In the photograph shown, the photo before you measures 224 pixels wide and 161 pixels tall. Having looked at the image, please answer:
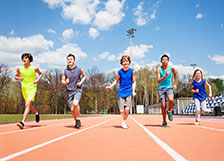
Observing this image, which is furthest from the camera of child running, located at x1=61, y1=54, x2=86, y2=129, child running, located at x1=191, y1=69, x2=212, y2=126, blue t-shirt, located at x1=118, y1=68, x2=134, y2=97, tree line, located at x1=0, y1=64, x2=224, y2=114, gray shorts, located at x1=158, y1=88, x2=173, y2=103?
tree line, located at x1=0, y1=64, x2=224, y2=114

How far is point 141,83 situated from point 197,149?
6121 centimetres

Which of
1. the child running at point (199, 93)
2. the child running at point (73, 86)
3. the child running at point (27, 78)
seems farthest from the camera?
the child running at point (199, 93)

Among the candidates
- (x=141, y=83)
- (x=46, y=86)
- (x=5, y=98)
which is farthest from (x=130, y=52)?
(x=5, y=98)

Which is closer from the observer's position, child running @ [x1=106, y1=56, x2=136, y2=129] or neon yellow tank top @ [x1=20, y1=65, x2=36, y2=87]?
child running @ [x1=106, y1=56, x2=136, y2=129]

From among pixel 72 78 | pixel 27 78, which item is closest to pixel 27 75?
pixel 27 78

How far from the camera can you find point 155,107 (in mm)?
53781

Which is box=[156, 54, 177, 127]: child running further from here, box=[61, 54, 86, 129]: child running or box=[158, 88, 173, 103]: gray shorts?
box=[61, 54, 86, 129]: child running

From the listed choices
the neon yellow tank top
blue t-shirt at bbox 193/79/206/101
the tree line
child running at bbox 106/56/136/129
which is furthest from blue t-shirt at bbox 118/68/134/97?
the tree line

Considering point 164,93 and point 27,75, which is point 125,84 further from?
point 27,75

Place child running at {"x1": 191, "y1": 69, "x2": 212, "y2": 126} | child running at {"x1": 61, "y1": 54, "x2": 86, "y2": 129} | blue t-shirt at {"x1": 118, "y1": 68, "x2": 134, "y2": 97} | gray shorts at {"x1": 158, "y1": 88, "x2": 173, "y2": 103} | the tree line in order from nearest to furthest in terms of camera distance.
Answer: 1. blue t-shirt at {"x1": 118, "y1": 68, "x2": 134, "y2": 97}
2. child running at {"x1": 61, "y1": 54, "x2": 86, "y2": 129}
3. gray shorts at {"x1": 158, "y1": 88, "x2": 173, "y2": 103}
4. child running at {"x1": 191, "y1": 69, "x2": 212, "y2": 126}
5. the tree line

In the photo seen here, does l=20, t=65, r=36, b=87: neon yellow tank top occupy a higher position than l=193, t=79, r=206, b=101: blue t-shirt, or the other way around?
l=20, t=65, r=36, b=87: neon yellow tank top

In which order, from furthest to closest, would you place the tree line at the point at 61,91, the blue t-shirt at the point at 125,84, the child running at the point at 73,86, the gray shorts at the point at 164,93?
the tree line at the point at 61,91 < the gray shorts at the point at 164,93 < the child running at the point at 73,86 < the blue t-shirt at the point at 125,84

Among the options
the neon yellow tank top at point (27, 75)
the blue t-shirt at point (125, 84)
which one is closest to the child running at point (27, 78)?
the neon yellow tank top at point (27, 75)

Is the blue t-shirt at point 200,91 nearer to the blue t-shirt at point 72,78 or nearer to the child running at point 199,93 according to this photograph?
the child running at point 199,93
